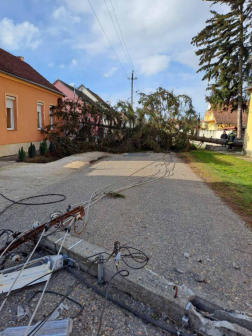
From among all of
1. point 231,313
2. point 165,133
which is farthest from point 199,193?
point 165,133

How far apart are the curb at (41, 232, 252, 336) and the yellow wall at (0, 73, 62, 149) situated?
474 inches

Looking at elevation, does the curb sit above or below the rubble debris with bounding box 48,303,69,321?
above

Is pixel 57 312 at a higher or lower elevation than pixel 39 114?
lower

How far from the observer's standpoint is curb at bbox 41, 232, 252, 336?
1784 millimetres

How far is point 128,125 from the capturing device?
1780cm

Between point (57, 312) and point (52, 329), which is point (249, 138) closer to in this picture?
point (57, 312)

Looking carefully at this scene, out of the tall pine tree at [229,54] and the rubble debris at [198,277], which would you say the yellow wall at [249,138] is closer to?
the tall pine tree at [229,54]

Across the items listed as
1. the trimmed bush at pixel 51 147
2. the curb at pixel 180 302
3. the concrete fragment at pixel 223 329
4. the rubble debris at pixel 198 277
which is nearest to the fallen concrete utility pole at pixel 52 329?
the curb at pixel 180 302

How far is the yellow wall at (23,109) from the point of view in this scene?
12086 millimetres

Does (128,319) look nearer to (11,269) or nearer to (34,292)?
(34,292)

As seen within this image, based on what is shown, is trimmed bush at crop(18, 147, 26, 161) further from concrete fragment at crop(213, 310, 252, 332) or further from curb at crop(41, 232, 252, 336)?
concrete fragment at crop(213, 310, 252, 332)

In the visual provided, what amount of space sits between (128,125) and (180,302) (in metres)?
16.5

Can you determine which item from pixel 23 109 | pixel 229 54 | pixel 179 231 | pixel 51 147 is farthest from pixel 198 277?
pixel 229 54

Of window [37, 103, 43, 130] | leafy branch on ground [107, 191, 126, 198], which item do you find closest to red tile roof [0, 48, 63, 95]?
window [37, 103, 43, 130]
